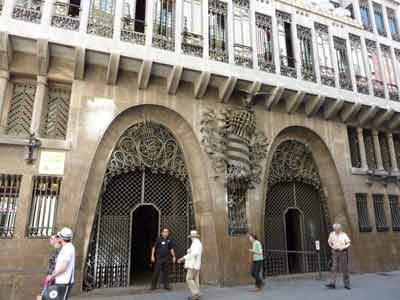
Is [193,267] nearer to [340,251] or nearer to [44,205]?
[340,251]

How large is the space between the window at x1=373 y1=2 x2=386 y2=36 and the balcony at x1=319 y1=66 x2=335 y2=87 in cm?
493

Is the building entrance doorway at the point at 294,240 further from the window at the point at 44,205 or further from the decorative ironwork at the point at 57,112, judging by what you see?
the decorative ironwork at the point at 57,112

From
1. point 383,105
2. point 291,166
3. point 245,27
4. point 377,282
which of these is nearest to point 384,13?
point 383,105

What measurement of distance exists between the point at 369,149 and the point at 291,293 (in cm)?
954

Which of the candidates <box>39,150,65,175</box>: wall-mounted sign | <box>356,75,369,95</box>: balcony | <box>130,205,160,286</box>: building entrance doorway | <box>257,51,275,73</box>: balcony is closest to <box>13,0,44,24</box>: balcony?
<box>39,150,65,175</box>: wall-mounted sign

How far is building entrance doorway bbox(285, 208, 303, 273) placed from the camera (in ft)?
40.0

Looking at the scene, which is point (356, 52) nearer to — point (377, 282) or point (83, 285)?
point (377, 282)

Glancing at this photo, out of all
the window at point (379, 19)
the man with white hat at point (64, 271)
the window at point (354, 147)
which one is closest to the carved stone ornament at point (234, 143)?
the window at point (354, 147)

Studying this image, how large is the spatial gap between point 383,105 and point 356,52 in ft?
9.32

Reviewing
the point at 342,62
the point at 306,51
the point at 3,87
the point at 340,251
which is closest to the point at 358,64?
the point at 342,62

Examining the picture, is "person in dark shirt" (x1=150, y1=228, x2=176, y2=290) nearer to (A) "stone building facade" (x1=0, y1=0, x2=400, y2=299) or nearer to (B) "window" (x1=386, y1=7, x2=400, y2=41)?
(A) "stone building facade" (x1=0, y1=0, x2=400, y2=299)

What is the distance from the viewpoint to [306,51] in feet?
41.5

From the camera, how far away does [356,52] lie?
45.2ft

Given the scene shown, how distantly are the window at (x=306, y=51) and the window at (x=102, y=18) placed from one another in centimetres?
782
